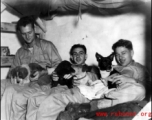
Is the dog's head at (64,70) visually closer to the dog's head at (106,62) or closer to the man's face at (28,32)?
the dog's head at (106,62)

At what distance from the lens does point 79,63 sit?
170 centimetres

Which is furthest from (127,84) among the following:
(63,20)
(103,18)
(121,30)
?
(63,20)

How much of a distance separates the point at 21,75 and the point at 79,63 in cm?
47

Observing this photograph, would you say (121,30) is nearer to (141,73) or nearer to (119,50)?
(119,50)

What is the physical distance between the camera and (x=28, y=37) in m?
1.87

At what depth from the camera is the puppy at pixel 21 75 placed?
1.66m

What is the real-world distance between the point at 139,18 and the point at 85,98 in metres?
0.83

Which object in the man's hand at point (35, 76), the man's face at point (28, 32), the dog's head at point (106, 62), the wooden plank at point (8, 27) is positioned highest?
the wooden plank at point (8, 27)

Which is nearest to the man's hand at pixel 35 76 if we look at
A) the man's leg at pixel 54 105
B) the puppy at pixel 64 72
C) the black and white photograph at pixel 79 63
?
the black and white photograph at pixel 79 63

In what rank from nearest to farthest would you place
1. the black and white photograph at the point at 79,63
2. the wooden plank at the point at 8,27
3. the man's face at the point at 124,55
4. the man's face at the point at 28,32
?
the black and white photograph at the point at 79,63, the man's face at the point at 124,55, the man's face at the point at 28,32, the wooden plank at the point at 8,27

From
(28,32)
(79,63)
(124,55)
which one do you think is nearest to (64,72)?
(79,63)

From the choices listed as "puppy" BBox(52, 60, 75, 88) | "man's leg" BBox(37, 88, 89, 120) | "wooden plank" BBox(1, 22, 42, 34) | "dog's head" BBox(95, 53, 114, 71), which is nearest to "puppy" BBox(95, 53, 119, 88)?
"dog's head" BBox(95, 53, 114, 71)

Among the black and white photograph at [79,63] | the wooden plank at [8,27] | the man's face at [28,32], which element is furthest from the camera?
the wooden plank at [8,27]

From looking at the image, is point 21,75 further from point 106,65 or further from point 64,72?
point 106,65
